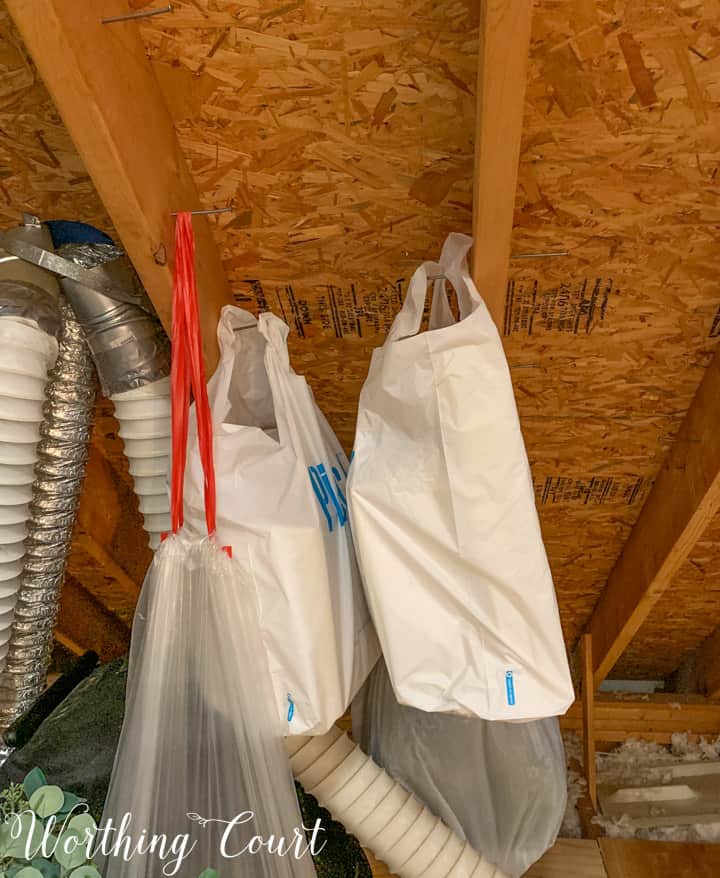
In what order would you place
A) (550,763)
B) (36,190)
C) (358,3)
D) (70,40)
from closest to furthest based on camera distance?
1. (70,40)
2. (358,3)
3. (36,190)
4. (550,763)

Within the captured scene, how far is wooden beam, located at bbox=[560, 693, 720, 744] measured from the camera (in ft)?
7.73

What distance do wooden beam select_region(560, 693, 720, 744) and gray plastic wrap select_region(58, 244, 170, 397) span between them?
1.91 metres

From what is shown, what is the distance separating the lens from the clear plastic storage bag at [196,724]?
91 cm

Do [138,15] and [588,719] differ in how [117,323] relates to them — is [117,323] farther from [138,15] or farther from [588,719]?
[588,719]

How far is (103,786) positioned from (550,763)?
803mm

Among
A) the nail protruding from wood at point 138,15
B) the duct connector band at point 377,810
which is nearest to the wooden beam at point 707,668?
the duct connector band at point 377,810

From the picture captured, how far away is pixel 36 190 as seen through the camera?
1.08 metres

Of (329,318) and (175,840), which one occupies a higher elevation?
(329,318)

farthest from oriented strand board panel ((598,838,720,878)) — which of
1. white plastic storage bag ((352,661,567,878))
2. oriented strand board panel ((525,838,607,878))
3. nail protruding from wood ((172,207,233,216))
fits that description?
nail protruding from wood ((172,207,233,216))

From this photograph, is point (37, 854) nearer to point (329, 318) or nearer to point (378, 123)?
point (329, 318)

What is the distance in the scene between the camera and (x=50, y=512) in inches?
46.4

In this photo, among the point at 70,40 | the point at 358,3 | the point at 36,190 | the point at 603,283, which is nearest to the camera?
the point at 70,40

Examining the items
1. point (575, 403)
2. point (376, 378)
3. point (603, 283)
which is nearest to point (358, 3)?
point (376, 378)

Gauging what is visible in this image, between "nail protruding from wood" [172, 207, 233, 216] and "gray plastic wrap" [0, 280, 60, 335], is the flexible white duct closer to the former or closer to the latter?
"gray plastic wrap" [0, 280, 60, 335]
